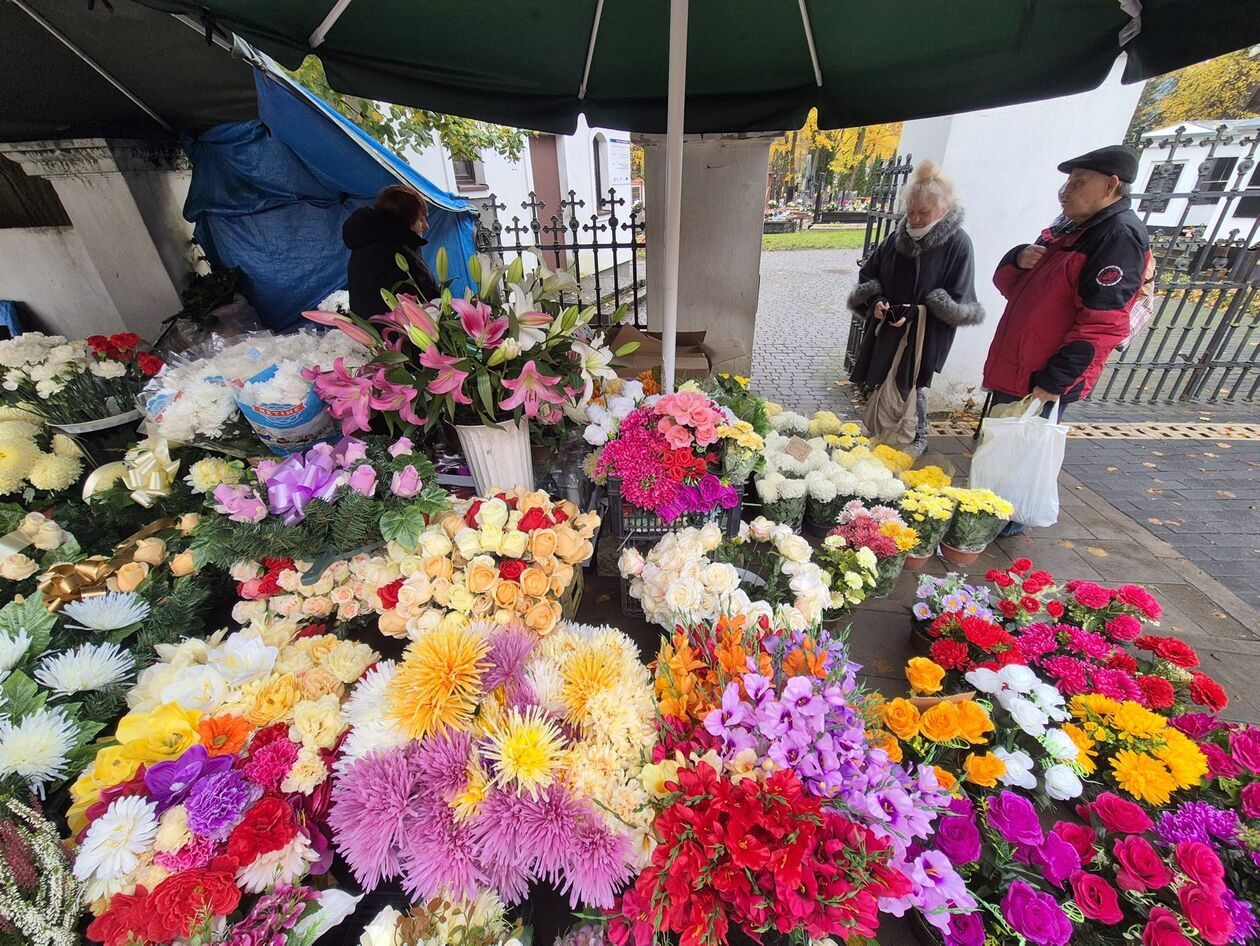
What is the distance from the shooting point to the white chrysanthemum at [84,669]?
1144mm

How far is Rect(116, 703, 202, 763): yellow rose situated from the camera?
1.02m

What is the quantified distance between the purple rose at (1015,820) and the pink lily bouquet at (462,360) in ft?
4.91

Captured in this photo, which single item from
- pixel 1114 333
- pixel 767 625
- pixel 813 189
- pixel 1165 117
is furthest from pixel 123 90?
pixel 813 189

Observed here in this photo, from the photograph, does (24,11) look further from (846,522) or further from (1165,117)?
(1165,117)

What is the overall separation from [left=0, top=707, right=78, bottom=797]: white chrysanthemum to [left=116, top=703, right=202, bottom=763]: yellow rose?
0.12m

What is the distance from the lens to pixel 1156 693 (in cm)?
140

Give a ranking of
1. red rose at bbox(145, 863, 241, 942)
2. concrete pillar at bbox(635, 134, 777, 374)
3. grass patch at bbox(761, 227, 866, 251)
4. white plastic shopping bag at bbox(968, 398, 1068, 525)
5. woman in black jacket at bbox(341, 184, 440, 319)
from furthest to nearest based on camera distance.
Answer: grass patch at bbox(761, 227, 866, 251)
concrete pillar at bbox(635, 134, 777, 374)
woman in black jacket at bbox(341, 184, 440, 319)
white plastic shopping bag at bbox(968, 398, 1068, 525)
red rose at bbox(145, 863, 241, 942)

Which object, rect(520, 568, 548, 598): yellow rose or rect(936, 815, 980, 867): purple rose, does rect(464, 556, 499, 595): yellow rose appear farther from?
rect(936, 815, 980, 867): purple rose

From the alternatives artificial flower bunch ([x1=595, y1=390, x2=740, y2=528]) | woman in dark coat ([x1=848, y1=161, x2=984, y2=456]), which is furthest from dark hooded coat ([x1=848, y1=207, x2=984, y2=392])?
artificial flower bunch ([x1=595, y1=390, x2=740, y2=528])

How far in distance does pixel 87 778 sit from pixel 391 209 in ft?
9.26

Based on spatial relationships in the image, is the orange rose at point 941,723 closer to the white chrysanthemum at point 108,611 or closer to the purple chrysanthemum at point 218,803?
the purple chrysanthemum at point 218,803

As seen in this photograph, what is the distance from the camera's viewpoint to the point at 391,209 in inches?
110

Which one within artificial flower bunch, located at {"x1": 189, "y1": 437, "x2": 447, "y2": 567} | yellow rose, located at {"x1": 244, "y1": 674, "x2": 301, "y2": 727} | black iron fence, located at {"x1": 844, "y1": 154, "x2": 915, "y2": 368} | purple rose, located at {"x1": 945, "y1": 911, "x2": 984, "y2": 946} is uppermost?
black iron fence, located at {"x1": 844, "y1": 154, "x2": 915, "y2": 368}

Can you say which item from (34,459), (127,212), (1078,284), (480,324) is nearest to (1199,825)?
(480,324)
